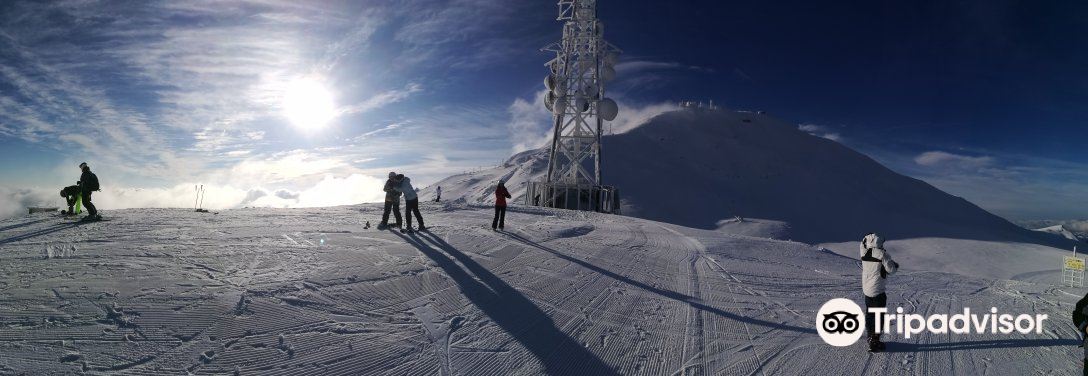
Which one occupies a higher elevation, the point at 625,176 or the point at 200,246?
the point at 625,176

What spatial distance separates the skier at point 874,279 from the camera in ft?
18.8

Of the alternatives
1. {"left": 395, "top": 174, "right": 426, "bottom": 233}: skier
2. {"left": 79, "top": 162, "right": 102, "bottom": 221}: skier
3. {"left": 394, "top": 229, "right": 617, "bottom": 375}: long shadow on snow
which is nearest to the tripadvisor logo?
{"left": 394, "top": 229, "right": 617, "bottom": 375}: long shadow on snow

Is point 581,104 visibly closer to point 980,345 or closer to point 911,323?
point 911,323

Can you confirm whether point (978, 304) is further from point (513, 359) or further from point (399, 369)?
point (399, 369)

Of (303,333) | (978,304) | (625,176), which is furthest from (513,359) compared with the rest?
(625,176)

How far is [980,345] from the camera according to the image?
20.5 ft

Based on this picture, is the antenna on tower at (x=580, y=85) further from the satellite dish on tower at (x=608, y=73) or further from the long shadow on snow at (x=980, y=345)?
the long shadow on snow at (x=980, y=345)

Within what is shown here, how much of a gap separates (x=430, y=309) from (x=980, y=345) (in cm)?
752

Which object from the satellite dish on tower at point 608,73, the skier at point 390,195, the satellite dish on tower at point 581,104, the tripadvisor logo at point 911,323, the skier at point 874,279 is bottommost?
the tripadvisor logo at point 911,323

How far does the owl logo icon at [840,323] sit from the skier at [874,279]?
38cm

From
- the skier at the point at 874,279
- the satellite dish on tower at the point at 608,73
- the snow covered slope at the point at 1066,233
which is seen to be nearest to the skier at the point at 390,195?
the skier at the point at 874,279

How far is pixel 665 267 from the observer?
32.1 feet

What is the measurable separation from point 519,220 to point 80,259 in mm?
10789

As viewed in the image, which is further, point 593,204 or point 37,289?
point 593,204
